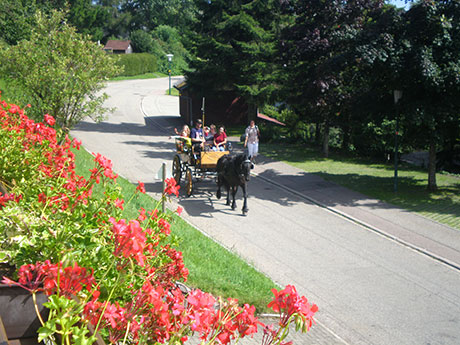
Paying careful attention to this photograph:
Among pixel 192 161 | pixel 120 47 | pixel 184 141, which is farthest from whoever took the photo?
pixel 120 47

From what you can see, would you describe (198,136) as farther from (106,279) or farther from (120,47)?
(120,47)

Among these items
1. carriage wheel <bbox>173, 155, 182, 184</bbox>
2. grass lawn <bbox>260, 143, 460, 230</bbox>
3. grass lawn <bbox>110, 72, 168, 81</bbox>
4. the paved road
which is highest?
grass lawn <bbox>110, 72, 168, 81</bbox>

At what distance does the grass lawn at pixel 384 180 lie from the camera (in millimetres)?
15858

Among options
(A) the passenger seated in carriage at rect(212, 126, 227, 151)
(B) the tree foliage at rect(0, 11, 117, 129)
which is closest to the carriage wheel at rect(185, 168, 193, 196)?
(A) the passenger seated in carriage at rect(212, 126, 227, 151)

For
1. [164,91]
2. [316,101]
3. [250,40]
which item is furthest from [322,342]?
[164,91]

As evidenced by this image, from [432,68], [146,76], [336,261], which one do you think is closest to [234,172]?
[336,261]

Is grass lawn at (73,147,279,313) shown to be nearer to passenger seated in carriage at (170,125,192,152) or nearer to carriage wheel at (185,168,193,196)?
carriage wheel at (185,168,193,196)

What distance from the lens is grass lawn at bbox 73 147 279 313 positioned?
841 cm

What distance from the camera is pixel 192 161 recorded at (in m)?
15.7

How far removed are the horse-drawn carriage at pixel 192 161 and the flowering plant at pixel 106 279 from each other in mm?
10794

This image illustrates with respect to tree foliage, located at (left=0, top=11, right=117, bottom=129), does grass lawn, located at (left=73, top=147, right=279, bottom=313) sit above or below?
below

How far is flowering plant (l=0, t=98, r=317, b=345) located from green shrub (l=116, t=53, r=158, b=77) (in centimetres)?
6200

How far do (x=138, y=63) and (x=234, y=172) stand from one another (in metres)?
56.5

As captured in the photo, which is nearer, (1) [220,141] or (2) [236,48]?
(1) [220,141]
